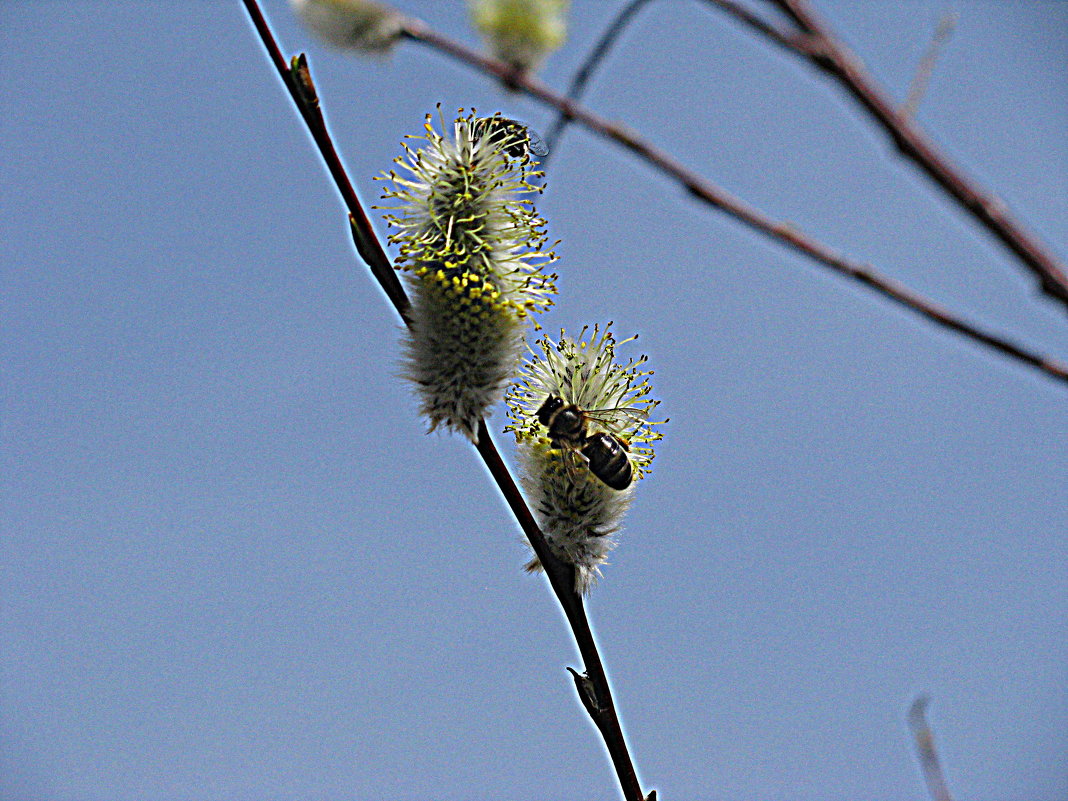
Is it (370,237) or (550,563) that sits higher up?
(370,237)

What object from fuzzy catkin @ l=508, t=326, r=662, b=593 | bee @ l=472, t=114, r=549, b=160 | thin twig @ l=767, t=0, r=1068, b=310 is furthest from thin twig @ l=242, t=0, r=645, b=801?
thin twig @ l=767, t=0, r=1068, b=310

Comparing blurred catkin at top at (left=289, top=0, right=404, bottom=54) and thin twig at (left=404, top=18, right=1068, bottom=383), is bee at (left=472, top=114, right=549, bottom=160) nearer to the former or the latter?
blurred catkin at top at (left=289, top=0, right=404, bottom=54)

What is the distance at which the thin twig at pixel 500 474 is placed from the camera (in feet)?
4.69

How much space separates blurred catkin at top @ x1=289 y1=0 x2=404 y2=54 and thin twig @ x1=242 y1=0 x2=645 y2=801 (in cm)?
7

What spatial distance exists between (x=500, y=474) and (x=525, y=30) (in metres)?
0.81

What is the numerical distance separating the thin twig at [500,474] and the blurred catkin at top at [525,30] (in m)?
0.39

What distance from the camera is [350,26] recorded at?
1.42 metres

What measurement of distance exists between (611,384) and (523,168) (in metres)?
0.52

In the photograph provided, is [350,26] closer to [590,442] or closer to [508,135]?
[508,135]

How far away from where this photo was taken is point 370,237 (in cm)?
154

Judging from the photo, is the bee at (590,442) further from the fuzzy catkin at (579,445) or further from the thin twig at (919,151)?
the thin twig at (919,151)

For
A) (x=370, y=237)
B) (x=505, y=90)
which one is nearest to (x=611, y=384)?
(x=370, y=237)

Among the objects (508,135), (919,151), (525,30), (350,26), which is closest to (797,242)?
(919,151)

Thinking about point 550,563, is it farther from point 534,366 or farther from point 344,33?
point 344,33
